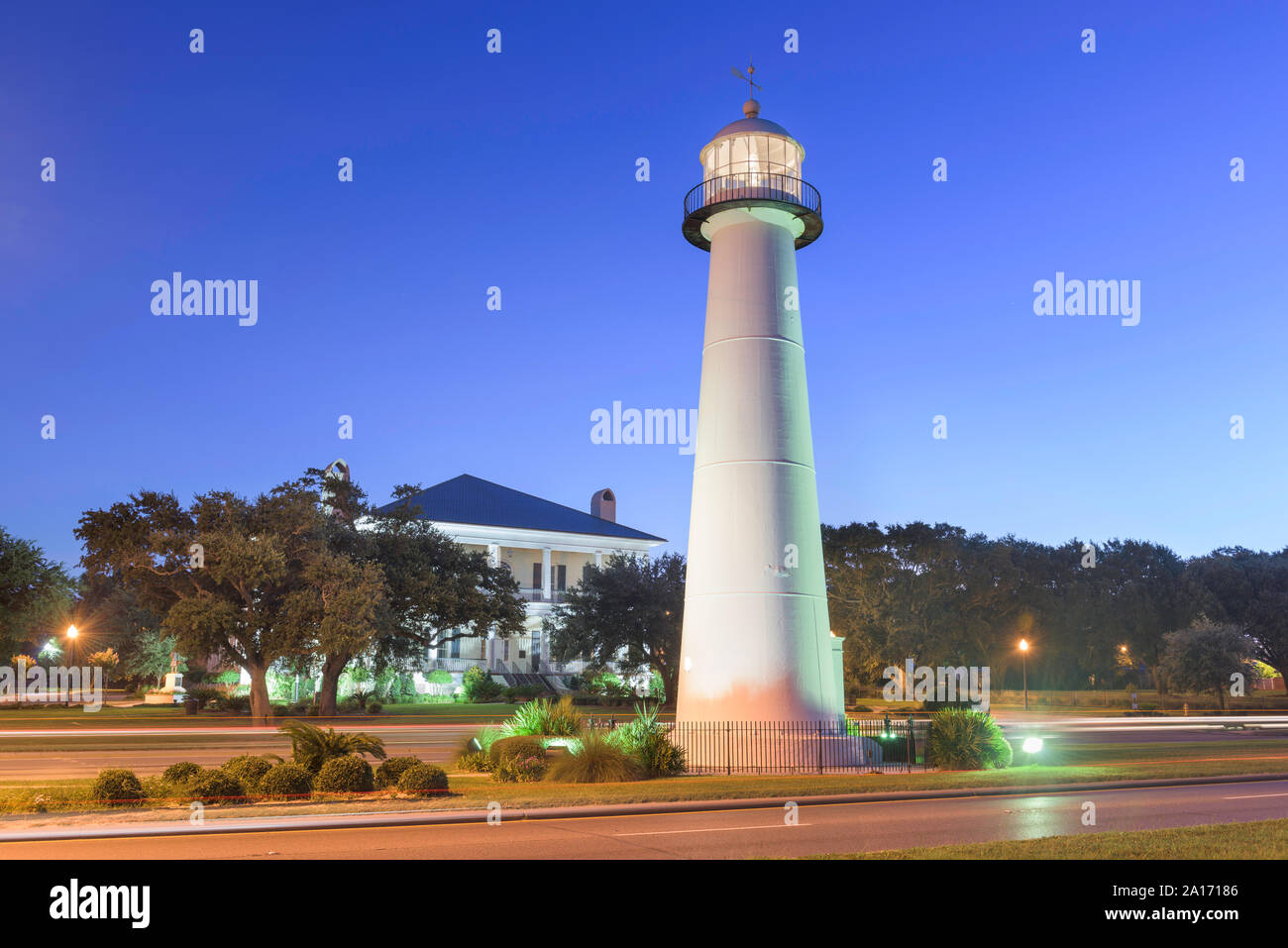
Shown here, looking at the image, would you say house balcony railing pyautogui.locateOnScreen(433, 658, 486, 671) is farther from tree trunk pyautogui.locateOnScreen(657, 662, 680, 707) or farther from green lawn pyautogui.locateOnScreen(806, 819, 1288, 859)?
green lawn pyautogui.locateOnScreen(806, 819, 1288, 859)

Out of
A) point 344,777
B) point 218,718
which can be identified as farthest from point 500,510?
point 344,777

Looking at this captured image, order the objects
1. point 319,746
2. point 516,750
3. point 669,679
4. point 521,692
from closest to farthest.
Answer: point 319,746, point 516,750, point 669,679, point 521,692

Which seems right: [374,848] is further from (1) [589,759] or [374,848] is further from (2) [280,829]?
(1) [589,759]

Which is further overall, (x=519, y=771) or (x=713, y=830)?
(x=519, y=771)

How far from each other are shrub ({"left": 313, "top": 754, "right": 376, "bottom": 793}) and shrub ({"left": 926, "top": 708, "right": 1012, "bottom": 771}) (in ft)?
44.6

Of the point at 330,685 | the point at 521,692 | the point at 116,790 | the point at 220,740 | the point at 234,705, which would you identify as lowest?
the point at 521,692

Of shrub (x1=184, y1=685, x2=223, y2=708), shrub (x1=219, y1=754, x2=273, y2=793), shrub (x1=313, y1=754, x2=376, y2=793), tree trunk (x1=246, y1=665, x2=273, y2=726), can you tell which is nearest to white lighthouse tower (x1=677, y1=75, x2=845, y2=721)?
shrub (x1=313, y1=754, x2=376, y2=793)

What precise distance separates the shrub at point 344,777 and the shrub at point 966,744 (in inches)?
535

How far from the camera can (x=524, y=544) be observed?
74375 millimetres

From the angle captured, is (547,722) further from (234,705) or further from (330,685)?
(234,705)

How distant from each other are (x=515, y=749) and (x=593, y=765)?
1.99 metres

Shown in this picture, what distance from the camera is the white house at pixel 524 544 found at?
68750mm
